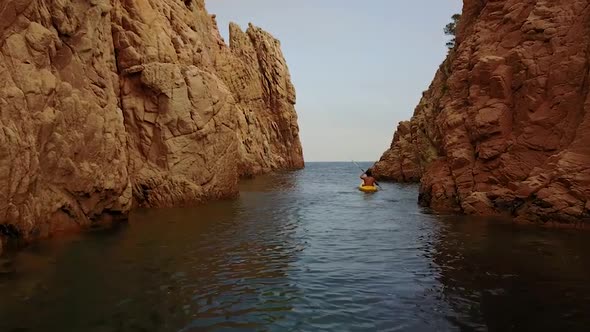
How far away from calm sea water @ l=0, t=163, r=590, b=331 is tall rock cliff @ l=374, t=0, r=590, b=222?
6.30 feet

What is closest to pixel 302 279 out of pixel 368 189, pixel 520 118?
pixel 520 118

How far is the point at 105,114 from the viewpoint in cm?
2006

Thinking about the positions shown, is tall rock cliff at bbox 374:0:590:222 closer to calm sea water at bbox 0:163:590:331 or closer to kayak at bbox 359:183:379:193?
calm sea water at bbox 0:163:590:331

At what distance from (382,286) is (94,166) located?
529 inches

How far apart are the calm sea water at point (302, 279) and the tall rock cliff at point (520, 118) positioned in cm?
192

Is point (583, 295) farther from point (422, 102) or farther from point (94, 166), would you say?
point (422, 102)

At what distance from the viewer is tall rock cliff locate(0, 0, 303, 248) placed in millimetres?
14242

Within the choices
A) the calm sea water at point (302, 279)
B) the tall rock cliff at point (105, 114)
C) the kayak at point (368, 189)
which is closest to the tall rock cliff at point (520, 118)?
the calm sea water at point (302, 279)

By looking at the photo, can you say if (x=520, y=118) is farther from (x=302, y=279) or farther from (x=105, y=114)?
(x=105, y=114)

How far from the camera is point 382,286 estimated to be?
11.2 meters

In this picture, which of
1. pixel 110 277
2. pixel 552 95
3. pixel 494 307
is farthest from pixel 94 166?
pixel 552 95

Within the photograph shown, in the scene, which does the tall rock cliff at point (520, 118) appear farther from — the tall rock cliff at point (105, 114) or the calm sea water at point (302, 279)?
the tall rock cliff at point (105, 114)

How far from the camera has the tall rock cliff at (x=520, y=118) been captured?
18.4 m

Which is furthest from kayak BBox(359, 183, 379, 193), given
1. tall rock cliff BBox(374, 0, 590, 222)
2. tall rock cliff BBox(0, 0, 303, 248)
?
tall rock cliff BBox(0, 0, 303, 248)
